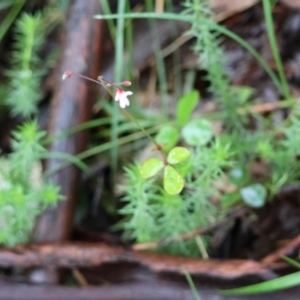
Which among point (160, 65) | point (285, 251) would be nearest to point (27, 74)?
point (160, 65)

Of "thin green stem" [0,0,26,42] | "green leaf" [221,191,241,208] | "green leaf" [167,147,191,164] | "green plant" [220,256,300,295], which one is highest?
"thin green stem" [0,0,26,42]

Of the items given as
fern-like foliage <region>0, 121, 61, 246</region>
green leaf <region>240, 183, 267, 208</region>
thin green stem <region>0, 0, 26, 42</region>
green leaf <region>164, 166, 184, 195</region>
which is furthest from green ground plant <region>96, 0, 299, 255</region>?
thin green stem <region>0, 0, 26, 42</region>

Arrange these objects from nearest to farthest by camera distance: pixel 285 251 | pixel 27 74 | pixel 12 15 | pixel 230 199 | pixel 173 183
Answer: pixel 173 183 → pixel 285 251 → pixel 230 199 → pixel 27 74 → pixel 12 15

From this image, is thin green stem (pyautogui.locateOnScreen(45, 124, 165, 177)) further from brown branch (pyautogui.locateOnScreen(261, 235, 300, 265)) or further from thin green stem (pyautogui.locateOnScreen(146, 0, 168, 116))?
brown branch (pyautogui.locateOnScreen(261, 235, 300, 265))

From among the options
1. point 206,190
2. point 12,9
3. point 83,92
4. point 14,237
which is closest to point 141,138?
point 83,92

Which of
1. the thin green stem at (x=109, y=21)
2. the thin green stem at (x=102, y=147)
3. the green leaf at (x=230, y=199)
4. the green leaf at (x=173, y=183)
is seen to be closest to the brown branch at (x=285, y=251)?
the green leaf at (x=230, y=199)

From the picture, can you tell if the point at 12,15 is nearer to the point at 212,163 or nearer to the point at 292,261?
the point at 212,163
